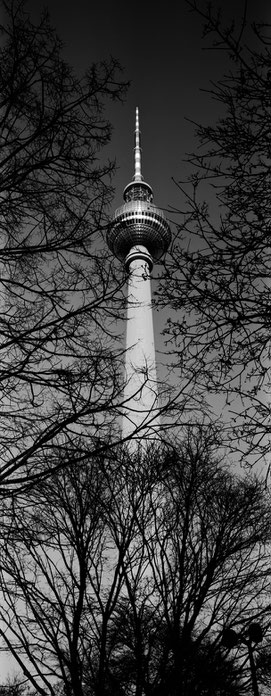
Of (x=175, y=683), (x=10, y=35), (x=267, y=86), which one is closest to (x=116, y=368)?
(x=267, y=86)

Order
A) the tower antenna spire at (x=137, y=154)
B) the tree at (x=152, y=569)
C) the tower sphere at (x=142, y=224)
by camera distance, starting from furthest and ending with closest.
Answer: the tower antenna spire at (x=137, y=154)
the tower sphere at (x=142, y=224)
the tree at (x=152, y=569)

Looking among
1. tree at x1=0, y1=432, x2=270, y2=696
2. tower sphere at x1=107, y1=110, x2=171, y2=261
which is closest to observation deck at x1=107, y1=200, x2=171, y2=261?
tower sphere at x1=107, y1=110, x2=171, y2=261

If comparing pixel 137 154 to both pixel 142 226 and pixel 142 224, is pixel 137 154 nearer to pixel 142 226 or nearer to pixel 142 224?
pixel 142 226

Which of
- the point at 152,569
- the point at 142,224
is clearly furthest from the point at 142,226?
the point at 152,569

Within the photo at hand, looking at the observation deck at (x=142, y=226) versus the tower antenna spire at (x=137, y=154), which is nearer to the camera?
the observation deck at (x=142, y=226)

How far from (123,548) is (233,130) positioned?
6.69 meters

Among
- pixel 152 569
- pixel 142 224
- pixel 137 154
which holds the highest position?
pixel 137 154

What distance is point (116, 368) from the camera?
193 inches

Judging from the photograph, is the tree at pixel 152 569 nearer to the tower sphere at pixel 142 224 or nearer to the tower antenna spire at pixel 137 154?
the tower sphere at pixel 142 224

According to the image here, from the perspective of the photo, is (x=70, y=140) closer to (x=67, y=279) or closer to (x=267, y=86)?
(x=67, y=279)

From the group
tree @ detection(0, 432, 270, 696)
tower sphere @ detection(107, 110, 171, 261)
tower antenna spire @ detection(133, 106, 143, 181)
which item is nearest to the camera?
tree @ detection(0, 432, 270, 696)

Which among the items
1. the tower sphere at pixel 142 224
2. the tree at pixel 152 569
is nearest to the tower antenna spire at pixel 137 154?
the tower sphere at pixel 142 224

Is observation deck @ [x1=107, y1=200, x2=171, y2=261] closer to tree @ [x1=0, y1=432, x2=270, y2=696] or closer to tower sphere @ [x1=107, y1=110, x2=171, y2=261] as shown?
tower sphere @ [x1=107, y1=110, x2=171, y2=261]

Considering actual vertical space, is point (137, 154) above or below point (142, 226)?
above
